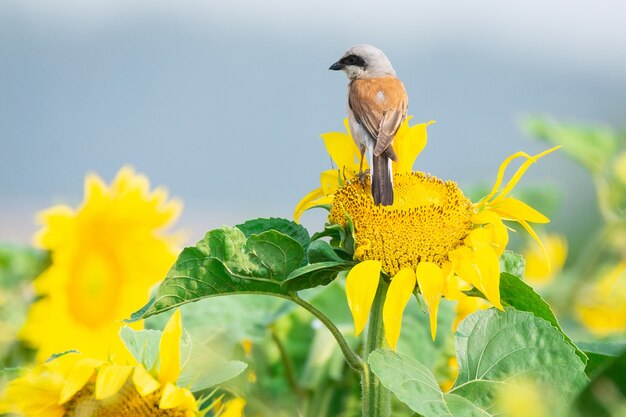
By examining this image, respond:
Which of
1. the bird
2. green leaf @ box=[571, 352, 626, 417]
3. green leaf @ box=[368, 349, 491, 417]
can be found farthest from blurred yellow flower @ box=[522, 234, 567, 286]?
green leaf @ box=[571, 352, 626, 417]

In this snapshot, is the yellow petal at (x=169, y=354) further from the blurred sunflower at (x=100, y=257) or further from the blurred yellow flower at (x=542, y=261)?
the blurred yellow flower at (x=542, y=261)

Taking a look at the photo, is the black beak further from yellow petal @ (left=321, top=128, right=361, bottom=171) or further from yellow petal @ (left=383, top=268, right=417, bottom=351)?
yellow petal @ (left=383, top=268, right=417, bottom=351)

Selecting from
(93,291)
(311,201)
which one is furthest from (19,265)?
(311,201)

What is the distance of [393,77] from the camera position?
989mm

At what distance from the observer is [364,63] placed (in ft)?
3.69

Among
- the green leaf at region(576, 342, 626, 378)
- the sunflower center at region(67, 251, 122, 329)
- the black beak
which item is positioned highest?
the black beak

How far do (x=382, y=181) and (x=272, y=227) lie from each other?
0.31 ft

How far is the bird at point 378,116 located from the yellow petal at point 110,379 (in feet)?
0.70

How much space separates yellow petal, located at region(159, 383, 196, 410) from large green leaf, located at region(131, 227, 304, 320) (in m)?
0.06

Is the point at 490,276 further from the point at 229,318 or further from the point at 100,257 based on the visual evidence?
the point at 100,257

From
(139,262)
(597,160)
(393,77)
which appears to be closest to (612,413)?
(393,77)

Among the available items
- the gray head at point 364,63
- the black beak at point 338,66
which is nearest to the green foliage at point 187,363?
the gray head at point 364,63

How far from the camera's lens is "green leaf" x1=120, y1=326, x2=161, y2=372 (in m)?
0.66

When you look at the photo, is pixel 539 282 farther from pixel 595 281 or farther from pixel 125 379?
pixel 125 379
